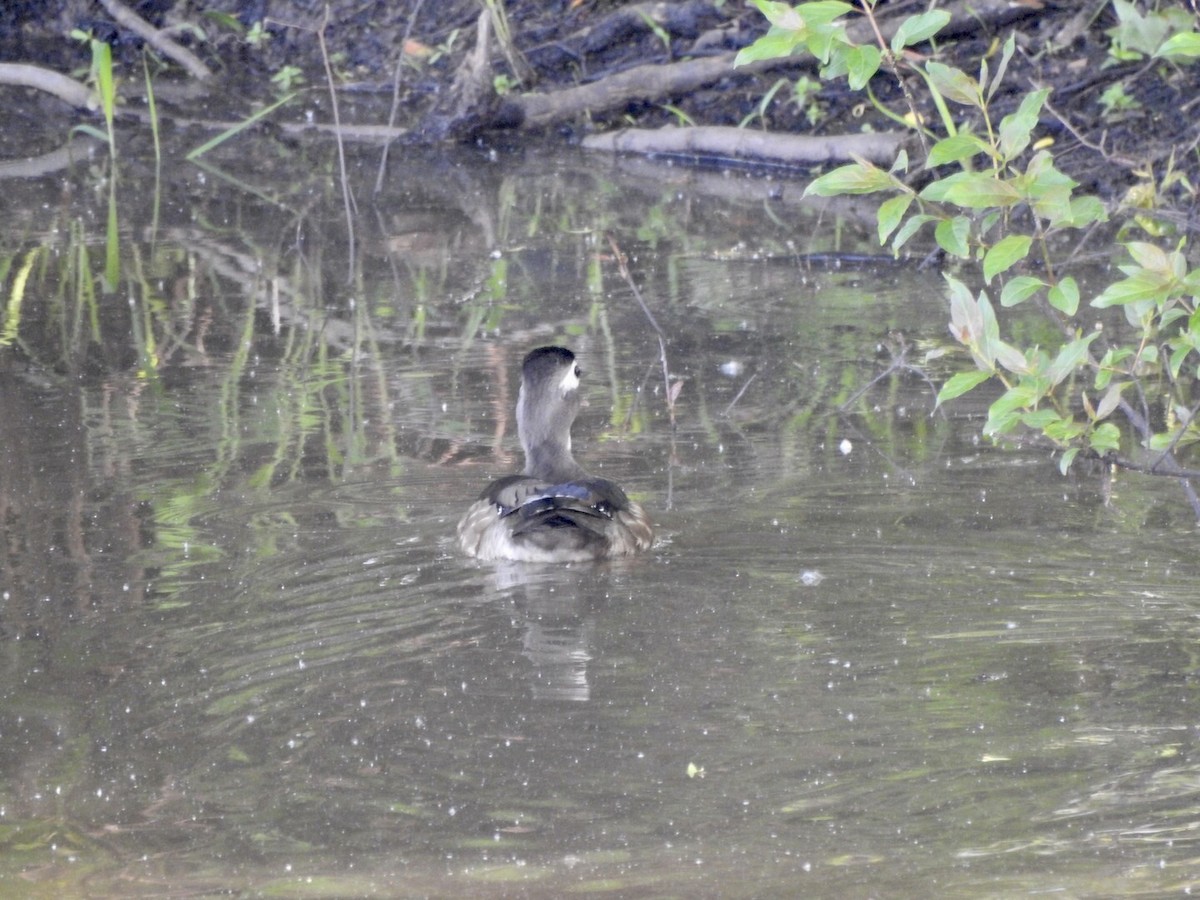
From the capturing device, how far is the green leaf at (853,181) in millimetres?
4363

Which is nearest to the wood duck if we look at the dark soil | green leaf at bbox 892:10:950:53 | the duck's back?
the duck's back

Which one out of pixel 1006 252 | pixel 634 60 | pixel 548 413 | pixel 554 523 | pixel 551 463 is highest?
pixel 634 60

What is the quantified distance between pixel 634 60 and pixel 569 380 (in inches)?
352

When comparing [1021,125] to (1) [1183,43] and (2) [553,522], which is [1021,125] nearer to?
(1) [1183,43]

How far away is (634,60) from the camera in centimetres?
1537

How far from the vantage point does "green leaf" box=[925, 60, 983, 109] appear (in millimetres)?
4543

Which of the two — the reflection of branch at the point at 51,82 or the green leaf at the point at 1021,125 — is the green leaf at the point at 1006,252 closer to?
the green leaf at the point at 1021,125

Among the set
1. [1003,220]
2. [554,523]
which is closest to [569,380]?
[554,523]

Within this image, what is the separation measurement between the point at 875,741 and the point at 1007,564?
1579 mm

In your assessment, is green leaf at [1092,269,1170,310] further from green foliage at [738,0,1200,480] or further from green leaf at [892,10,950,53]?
green leaf at [892,10,950,53]

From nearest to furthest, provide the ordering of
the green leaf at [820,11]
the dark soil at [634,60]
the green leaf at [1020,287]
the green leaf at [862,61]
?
the green leaf at [820,11] → the green leaf at [862,61] → the green leaf at [1020,287] → the dark soil at [634,60]

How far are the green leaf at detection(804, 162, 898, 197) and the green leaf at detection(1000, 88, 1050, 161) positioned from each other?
0.98ft

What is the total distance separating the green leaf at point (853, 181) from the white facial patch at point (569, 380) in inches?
101

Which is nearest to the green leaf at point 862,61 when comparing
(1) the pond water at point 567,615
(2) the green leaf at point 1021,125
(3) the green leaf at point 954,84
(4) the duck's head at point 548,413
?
(3) the green leaf at point 954,84
